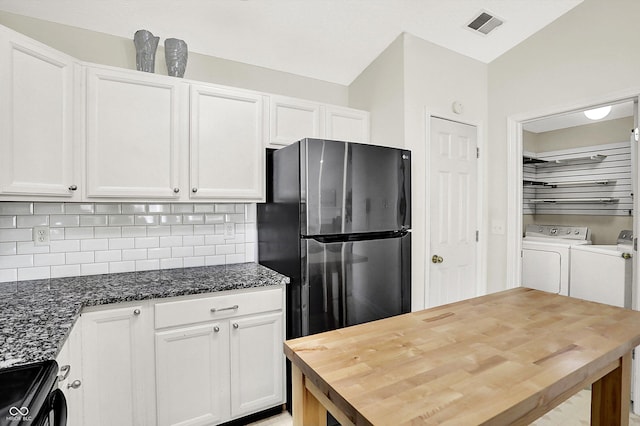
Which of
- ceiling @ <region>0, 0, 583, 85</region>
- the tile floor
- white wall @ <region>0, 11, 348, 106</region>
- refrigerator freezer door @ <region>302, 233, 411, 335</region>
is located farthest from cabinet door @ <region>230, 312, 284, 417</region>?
ceiling @ <region>0, 0, 583, 85</region>

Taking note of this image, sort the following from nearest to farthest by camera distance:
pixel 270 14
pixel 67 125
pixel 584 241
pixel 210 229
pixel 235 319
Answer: pixel 67 125
pixel 235 319
pixel 270 14
pixel 210 229
pixel 584 241

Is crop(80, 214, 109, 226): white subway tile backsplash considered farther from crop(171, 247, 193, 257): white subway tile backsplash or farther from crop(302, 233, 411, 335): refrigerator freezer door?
crop(302, 233, 411, 335): refrigerator freezer door

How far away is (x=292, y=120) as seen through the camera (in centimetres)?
243

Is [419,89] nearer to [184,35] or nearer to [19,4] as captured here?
[184,35]

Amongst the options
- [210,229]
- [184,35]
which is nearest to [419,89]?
[184,35]

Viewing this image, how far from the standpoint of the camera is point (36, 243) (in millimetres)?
1952

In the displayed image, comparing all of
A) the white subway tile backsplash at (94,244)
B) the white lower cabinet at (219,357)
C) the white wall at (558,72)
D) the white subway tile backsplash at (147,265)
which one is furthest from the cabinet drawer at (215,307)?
the white wall at (558,72)

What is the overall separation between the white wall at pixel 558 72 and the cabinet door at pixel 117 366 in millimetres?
2779

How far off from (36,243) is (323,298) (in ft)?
5.75

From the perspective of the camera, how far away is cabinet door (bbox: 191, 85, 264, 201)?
212cm

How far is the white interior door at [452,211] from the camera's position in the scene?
2645 mm

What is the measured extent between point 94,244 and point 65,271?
0.72ft

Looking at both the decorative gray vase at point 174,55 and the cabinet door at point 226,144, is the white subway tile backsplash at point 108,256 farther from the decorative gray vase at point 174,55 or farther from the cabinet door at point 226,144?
the decorative gray vase at point 174,55

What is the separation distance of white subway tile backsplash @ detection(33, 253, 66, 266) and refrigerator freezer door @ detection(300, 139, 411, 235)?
1.52m
